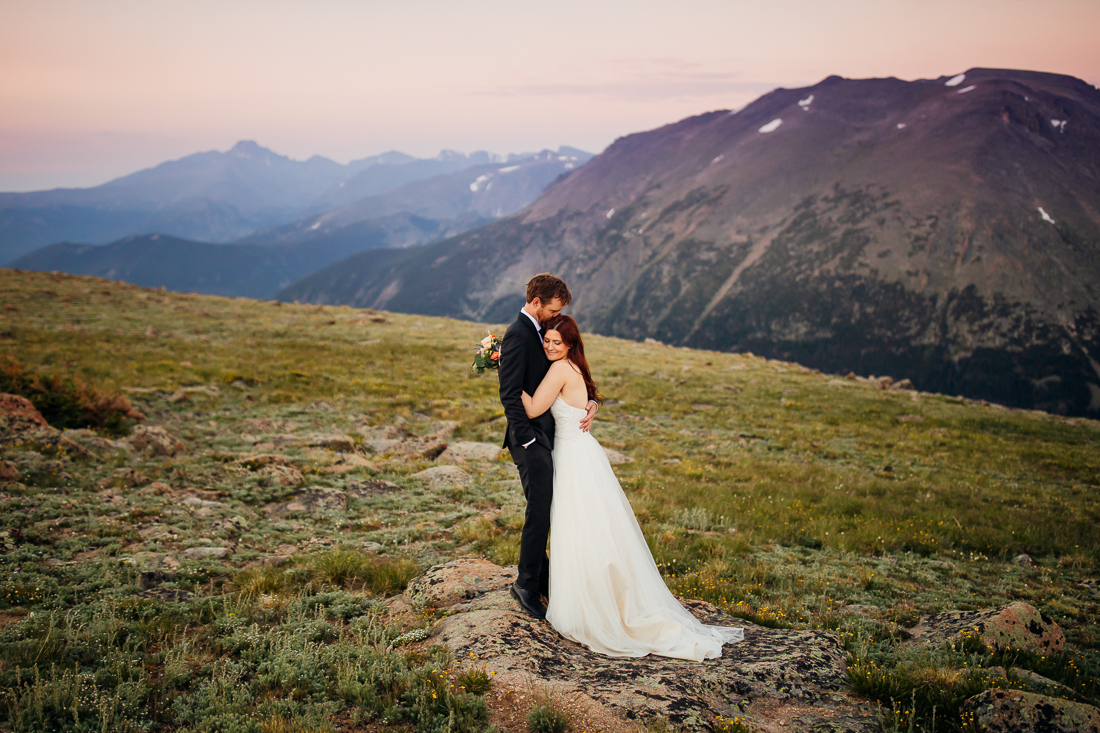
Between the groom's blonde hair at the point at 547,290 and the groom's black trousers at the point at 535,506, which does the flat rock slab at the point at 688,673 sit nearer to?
the groom's black trousers at the point at 535,506

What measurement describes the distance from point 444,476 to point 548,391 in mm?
7354

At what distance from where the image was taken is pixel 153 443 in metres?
13.1

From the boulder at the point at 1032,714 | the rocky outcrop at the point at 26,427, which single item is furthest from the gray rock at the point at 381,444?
the boulder at the point at 1032,714

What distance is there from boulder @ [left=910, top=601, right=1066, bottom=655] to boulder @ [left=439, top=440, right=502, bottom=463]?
34.4 feet

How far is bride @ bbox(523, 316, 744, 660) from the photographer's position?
634 cm

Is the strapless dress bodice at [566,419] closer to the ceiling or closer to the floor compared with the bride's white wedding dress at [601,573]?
closer to the ceiling

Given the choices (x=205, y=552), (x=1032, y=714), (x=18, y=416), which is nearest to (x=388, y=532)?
(x=205, y=552)

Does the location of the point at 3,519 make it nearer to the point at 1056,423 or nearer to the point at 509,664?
the point at 509,664

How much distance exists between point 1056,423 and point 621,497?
28.6m

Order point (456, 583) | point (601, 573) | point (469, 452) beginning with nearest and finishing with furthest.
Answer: point (601, 573) < point (456, 583) < point (469, 452)

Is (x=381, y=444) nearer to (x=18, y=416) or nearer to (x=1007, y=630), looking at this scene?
(x=18, y=416)

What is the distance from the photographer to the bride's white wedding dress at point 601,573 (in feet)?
20.6

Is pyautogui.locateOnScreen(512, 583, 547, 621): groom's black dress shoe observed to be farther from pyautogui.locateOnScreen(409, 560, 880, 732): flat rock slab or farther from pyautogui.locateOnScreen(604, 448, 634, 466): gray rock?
pyautogui.locateOnScreen(604, 448, 634, 466): gray rock

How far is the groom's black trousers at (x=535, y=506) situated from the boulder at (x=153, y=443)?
11045 mm
